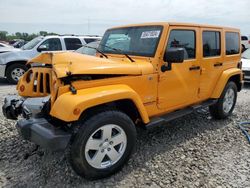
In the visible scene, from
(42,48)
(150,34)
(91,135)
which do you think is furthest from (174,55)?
(42,48)

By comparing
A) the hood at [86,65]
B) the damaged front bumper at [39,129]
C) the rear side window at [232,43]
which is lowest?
the damaged front bumper at [39,129]

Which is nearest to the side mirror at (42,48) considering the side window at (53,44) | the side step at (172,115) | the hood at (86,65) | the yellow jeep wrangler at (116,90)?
the side window at (53,44)

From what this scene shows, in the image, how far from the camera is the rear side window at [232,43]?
17.4 feet

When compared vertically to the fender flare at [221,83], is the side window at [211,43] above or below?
above

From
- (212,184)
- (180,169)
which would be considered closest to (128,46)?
(180,169)

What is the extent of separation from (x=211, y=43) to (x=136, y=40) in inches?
61.4

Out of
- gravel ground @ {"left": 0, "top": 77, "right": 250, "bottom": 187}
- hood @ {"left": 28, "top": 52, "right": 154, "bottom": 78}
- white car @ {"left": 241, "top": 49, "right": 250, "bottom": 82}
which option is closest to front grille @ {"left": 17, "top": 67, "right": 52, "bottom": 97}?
hood @ {"left": 28, "top": 52, "right": 154, "bottom": 78}

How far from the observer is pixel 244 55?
398 inches

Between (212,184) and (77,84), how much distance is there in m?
1.99

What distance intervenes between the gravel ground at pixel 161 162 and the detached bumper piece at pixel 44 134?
0.62m

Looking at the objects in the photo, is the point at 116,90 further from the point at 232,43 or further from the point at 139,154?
the point at 232,43

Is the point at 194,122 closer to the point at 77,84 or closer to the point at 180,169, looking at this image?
the point at 180,169

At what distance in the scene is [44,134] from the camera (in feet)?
9.26

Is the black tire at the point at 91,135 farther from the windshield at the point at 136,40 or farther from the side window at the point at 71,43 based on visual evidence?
the side window at the point at 71,43
